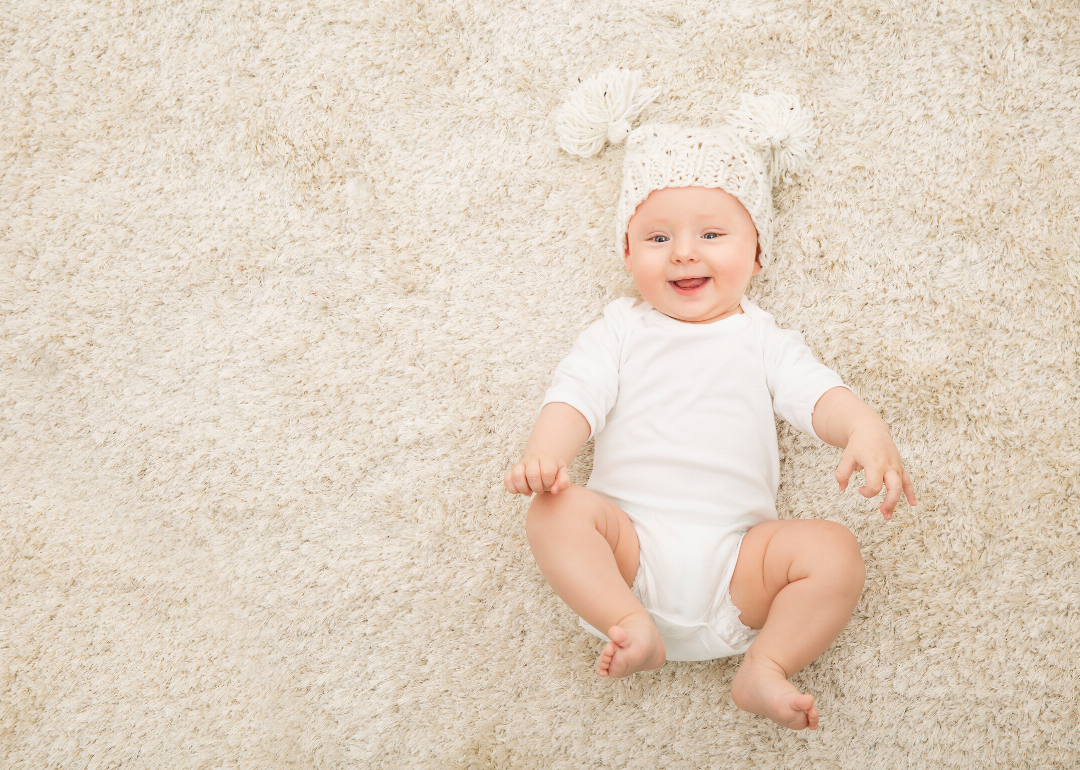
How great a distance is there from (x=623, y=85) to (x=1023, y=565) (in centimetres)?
106

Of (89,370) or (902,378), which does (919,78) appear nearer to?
(902,378)

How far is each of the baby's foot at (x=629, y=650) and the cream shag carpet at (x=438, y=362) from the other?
286mm

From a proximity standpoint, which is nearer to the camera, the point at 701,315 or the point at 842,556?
the point at 842,556

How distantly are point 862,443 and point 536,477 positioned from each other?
1.45ft

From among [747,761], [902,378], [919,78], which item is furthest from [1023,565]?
[919,78]

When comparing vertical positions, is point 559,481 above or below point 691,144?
below

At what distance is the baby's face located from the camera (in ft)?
3.78

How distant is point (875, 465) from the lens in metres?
0.94

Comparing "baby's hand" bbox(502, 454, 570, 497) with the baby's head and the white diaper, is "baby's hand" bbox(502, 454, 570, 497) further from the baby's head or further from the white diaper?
the baby's head

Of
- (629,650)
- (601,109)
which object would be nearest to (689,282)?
(601,109)

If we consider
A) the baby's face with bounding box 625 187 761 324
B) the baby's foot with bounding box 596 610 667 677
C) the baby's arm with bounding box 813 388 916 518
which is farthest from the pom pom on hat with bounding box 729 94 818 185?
the baby's foot with bounding box 596 610 667 677

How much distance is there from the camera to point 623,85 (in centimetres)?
128

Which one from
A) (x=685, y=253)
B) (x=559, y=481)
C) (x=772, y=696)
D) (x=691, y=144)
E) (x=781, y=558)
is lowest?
(x=772, y=696)

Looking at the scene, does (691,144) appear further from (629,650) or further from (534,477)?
(629,650)
